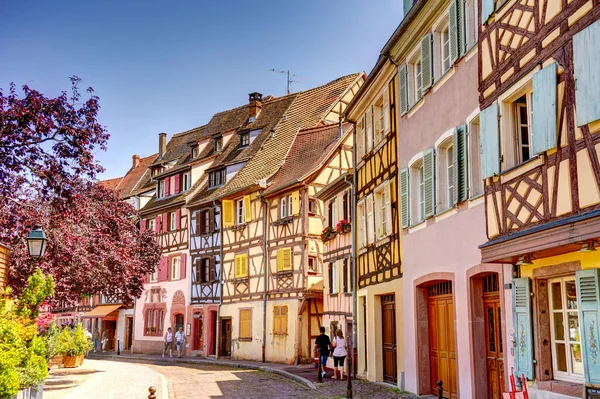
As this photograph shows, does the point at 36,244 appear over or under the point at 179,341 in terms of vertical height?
over

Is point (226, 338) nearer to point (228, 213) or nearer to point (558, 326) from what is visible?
point (228, 213)

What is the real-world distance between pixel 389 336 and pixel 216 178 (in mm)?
21163

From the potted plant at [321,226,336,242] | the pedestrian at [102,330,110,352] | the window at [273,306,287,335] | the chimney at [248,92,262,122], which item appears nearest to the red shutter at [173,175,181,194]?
the chimney at [248,92,262,122]

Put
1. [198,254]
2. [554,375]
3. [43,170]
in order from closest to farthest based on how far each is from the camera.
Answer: [554,375] → [43,170] → [198,254]

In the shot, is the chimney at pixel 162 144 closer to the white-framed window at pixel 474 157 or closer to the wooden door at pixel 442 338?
the wooden door at pixel 442 338

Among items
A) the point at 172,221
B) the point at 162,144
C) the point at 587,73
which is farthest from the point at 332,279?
the point at 162,144

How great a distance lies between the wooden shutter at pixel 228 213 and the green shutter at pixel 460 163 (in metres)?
22.5

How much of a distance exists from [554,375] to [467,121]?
14.5 feet

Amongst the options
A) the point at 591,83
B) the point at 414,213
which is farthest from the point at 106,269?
the point at 591,83

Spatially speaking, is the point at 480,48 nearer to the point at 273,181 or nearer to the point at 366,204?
the point at 366,204

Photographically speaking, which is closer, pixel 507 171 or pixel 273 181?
pixel 507 171

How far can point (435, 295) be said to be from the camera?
14.2m

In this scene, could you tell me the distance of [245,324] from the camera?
105 feet

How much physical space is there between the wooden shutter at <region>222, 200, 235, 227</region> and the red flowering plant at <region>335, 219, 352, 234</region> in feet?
40.5
